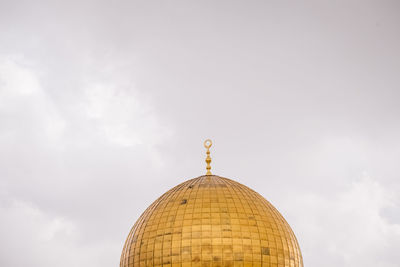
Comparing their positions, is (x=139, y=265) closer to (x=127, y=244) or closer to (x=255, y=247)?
(x=127, y=244)

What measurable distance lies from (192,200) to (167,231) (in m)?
2.44

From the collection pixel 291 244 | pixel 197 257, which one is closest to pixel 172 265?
pixel 197 257

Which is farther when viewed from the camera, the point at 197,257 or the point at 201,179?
the point at 201,179

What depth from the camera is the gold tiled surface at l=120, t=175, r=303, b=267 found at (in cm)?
4247

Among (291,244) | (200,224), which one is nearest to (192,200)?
(200,224)

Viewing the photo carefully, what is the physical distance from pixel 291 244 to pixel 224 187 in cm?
502

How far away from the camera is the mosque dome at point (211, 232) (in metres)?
42.5

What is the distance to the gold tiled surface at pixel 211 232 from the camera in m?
42.5

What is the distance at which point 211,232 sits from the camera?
4294 centimetres

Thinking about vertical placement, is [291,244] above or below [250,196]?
below

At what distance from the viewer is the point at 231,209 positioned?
4422 cm

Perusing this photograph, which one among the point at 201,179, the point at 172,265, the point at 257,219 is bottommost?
the point at 172,265

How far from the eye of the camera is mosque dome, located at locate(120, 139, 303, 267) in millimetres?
42469

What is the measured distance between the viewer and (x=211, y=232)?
141ft
